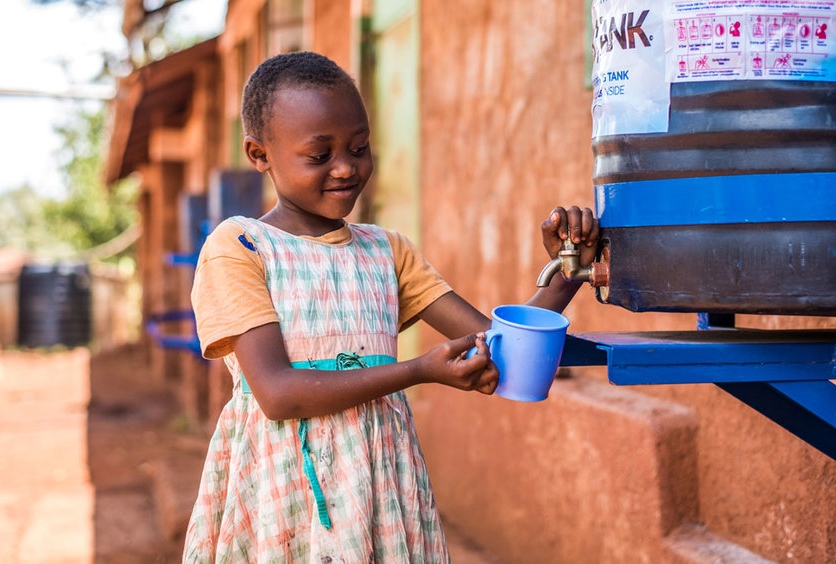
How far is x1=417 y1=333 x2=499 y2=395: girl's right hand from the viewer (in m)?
1.39

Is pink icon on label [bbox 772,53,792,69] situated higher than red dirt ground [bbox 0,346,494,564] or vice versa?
pink icon on label [bbox 772,53,792,69]

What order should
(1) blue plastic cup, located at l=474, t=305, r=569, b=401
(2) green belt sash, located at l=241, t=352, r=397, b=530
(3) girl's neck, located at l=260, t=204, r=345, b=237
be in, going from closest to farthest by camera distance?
(1) blue plastic cup, located at l=474, t=305, r=569, b=401
(2) green belt sash, located at l=241, t=352, r=397, b=530
(3) girl's neck, located at l=260, t=204, r=345, b=237

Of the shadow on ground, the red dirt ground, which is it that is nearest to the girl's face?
the red dirt ground

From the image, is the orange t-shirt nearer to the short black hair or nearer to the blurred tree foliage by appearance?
the short black hair

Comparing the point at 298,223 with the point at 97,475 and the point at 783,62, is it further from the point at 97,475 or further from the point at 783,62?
the point at 97,475

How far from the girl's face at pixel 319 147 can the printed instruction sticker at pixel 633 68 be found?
1.54ft

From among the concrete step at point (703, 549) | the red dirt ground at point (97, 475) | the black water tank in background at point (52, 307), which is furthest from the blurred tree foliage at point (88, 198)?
the concrete step at point (703, 549)

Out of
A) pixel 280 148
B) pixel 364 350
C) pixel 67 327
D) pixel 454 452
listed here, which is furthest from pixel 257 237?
pixel 67 327

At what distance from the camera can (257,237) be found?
1700mm

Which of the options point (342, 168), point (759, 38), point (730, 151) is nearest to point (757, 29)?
point (759, 38)

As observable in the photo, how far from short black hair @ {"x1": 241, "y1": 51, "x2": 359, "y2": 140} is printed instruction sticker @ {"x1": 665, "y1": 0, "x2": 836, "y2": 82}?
2.18 feet

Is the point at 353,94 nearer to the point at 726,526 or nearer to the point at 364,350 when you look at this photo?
the point at 364,350

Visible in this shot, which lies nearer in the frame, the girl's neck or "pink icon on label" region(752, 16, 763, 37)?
"pink icon on label" region(752, 16, 763, 37)

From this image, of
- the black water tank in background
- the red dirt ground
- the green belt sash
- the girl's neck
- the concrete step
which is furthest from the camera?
the black water tank in background
